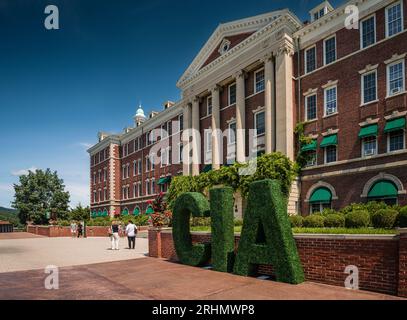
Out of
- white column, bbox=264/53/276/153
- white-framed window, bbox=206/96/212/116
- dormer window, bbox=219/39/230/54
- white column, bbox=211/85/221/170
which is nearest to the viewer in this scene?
white column, bbox=264/53/276/153

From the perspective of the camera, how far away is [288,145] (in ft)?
84.3

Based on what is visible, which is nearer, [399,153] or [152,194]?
[399,153]

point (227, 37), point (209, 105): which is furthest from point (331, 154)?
point (227, 37)

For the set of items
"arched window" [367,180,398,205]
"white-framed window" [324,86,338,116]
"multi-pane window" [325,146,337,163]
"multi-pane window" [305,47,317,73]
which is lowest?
"arched window" [367,180,398,205]

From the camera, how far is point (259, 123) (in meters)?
29.9

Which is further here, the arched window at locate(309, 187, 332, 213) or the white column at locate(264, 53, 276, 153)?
the white column at locate(264, 53, 276, 153)

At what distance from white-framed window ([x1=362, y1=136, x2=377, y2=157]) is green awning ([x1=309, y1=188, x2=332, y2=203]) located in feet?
12.0

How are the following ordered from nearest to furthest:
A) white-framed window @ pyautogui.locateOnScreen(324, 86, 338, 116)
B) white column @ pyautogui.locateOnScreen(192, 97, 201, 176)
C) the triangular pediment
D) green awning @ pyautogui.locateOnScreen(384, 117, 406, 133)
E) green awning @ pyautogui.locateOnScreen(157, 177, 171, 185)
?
1. green awning @ pyautogui.locateOnScreen(384, 117, 406, 133)
2. white-framed window @ pyautogui.locateOnScreen(324, 86, 338, 116)
3. the triangular pediment
4. white column @ pyautogui.locateOnScreen(192, 97, 201, 176)
5. green awning @ pyautogui.locateOnScreen(157, 177, 171, 185)

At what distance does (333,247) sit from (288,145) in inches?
674

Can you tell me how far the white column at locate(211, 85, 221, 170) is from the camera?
33.1m

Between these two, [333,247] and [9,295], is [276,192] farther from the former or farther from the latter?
[9,295]

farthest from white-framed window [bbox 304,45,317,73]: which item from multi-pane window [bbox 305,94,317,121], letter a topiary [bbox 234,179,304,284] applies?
letter a topiary [bbox 234,179,304,284]

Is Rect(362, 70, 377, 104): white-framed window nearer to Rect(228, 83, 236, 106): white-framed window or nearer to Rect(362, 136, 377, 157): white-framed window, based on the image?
Rect(362, 136, 377, 157): white-framed window
